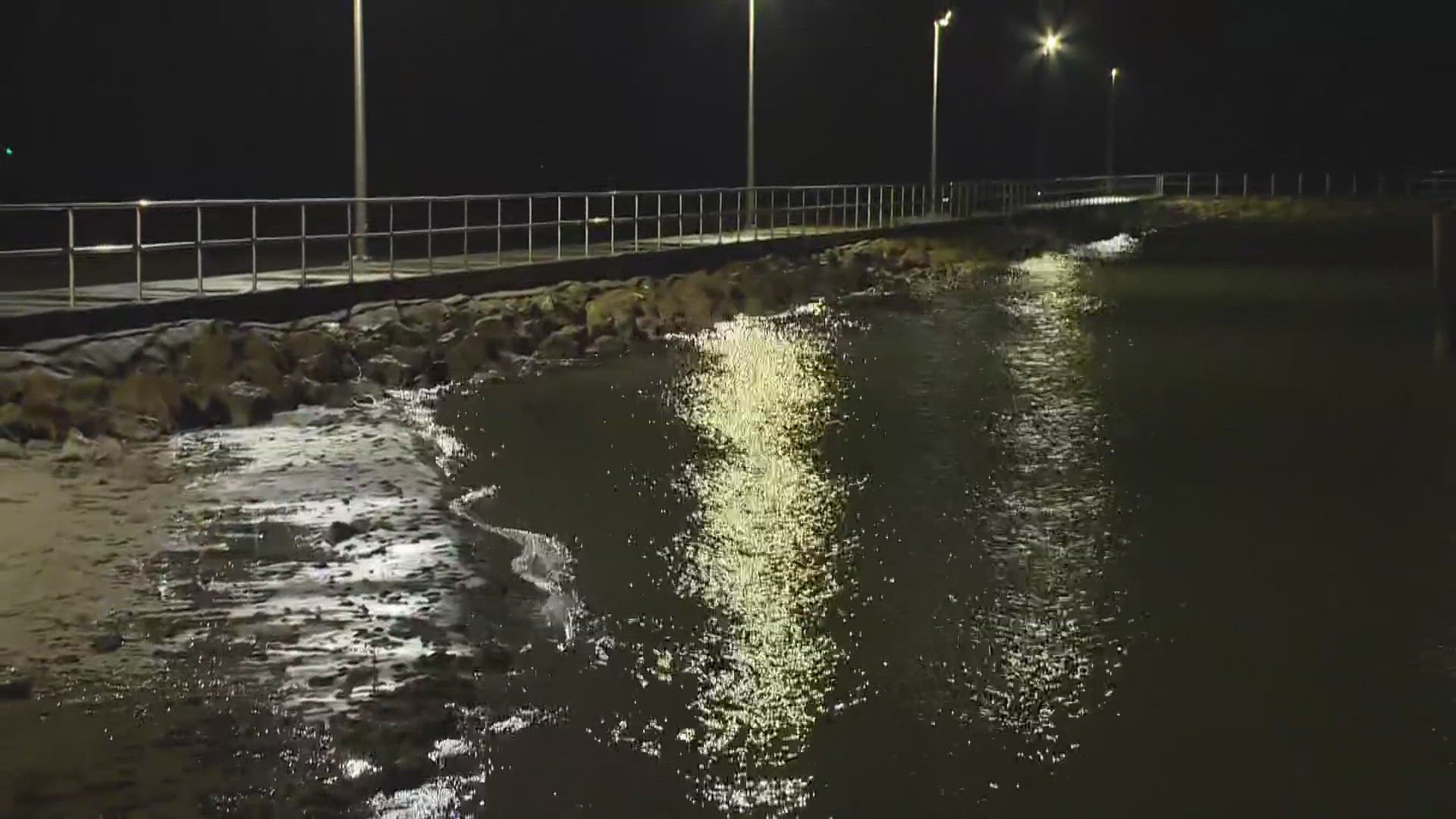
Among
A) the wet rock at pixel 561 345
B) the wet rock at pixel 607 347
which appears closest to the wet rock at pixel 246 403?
the wet rock at pixel 561 345

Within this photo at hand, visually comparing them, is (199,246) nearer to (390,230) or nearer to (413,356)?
(413,356)

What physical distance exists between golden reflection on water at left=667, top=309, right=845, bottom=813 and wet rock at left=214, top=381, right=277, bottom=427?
11.2 feet

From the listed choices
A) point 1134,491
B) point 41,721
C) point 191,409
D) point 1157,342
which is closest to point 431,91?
point 1157,342

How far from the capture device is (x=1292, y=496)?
11.8 metres

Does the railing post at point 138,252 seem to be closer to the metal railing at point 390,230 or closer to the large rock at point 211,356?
the metal railing at point 390,230

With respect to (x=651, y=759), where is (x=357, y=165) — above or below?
above

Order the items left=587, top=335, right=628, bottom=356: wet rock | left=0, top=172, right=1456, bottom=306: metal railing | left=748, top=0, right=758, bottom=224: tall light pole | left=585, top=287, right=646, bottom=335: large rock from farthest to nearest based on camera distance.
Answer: left=748, top=0, right=758, bottom=224: tall light pole < left=585, top=287, right=646, bottom=335: large rock < left=587, top=335, right=628, bottom=356: wet rock < left=0, top=172, right=1456, bottom=306: metal railing

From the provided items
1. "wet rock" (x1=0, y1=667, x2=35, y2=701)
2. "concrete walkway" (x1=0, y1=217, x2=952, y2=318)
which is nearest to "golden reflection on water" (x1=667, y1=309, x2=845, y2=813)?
"wet rock" (x1=0, y1=667, x2=35, y2=701)

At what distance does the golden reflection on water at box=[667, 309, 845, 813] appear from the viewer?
262 inches

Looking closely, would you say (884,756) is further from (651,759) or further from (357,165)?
(357,165)

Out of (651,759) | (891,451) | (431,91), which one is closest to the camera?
(651,759)

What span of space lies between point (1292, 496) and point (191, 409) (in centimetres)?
860

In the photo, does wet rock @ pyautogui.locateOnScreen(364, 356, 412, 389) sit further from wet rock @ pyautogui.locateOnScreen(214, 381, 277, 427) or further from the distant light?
the distant light

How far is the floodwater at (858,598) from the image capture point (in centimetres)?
648
